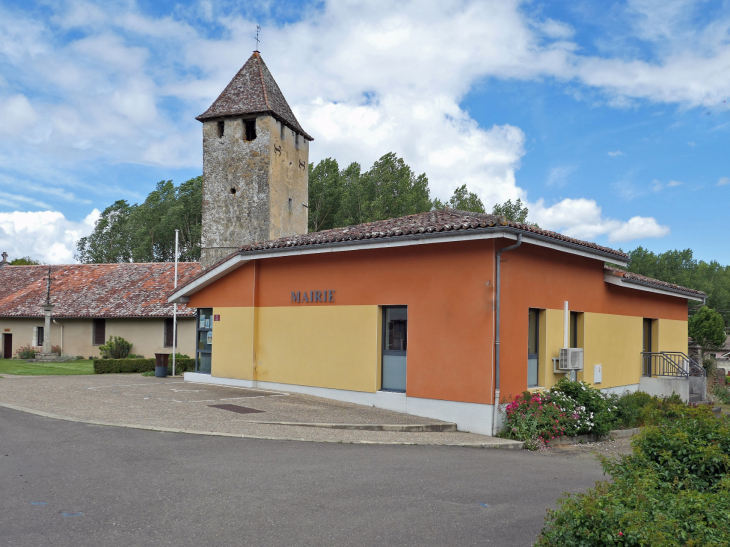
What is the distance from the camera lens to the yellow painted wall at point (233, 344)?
15812 mm

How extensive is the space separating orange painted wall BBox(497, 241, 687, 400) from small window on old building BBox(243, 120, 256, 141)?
20.0 metres

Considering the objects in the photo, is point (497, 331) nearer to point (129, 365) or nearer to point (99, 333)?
point (129, 365)

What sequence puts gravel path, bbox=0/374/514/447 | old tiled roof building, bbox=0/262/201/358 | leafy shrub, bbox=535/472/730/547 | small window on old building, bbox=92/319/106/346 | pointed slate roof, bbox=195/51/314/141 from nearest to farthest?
1. leafy shrub, bbox=535/472/730/547
2. gravel path, bbox=0/374/514/447
3. old tiled roof building, bbox=0/262/201/358
4. pointed slate roof, bbox=195/51/314/141
5. small window on old building, bbox=92/319/106/346

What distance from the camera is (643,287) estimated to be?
16844 mm

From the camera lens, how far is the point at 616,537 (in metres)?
→ 3.78

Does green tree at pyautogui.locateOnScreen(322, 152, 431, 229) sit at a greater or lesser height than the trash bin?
greater

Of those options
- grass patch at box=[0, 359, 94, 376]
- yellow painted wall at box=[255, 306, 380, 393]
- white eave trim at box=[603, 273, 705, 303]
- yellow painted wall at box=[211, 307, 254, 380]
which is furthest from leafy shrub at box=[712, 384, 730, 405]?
grass patch at box=[0, 359, 94, 376]

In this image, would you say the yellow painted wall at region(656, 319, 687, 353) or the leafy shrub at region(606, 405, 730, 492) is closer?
the leafy shrub at region(606, 405, 730, 492)

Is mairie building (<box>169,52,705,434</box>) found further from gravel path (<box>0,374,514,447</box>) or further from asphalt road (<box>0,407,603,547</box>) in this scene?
asphalt road (<box>0,407,603,547</box>)

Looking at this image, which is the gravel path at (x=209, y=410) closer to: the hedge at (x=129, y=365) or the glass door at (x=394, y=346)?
the glass door at (x=394, y=346)

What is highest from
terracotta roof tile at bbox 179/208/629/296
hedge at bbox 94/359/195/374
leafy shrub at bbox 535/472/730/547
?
terracotta roof tile at bbox 179/208/629/296

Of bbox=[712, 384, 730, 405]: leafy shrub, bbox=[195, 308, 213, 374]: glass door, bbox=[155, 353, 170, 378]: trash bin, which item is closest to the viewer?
bbox=[195, 308, 213, 374]: glass door

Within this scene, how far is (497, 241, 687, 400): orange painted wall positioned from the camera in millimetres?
11516

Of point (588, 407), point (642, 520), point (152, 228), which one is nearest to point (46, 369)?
point (588, 407)
